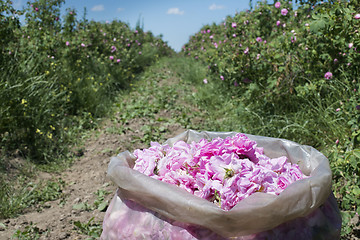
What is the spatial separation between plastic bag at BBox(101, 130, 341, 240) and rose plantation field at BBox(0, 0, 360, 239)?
0.58 m

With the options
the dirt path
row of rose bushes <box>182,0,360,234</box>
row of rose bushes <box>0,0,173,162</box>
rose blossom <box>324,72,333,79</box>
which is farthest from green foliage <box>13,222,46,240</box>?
rose blossom <box>324,72,333,79</box>

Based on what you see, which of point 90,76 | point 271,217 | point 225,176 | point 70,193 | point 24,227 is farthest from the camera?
point 90,76

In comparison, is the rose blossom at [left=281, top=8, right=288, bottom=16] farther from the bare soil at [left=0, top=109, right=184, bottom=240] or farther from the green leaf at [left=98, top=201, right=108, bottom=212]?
the green leaf at [left=98, top=201, right=108, bottom=212]

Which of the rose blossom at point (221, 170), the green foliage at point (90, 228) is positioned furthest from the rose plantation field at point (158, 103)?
the rose blossom at point (221, 170)

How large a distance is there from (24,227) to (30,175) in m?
0.91

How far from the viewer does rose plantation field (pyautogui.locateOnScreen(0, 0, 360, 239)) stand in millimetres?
2682

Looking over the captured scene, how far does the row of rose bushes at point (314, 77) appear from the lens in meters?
2.54

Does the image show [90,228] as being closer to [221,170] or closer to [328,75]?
[221,170]

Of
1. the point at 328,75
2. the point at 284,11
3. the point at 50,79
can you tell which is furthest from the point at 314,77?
the point at 50,79

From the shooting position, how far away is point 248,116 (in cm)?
395

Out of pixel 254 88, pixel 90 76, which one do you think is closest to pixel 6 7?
pixel 90 76

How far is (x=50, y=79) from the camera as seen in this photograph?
437 cm

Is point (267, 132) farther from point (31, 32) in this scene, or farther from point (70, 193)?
point (31, 32)

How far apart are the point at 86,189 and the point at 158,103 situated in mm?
2186
